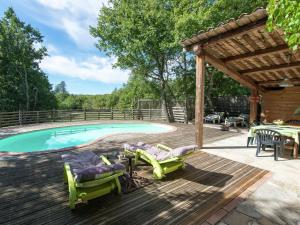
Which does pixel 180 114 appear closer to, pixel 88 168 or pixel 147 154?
pixel 147 154

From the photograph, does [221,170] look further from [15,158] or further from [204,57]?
[15,158]

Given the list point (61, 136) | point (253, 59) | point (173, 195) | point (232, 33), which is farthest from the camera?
point (61, 136)

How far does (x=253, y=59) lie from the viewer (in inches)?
289

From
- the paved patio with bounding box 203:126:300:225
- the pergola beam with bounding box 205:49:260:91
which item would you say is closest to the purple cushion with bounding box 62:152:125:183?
the paved patio with bounding box 203:126:300:225

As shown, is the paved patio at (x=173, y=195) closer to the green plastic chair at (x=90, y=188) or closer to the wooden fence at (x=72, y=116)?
the green plastic chair at (x=90, y=188)

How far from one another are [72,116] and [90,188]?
1216 cm

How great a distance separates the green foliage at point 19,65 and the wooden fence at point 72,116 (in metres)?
4.99

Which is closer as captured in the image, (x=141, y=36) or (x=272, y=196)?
(x=272, y=196)

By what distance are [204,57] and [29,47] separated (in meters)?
16.4

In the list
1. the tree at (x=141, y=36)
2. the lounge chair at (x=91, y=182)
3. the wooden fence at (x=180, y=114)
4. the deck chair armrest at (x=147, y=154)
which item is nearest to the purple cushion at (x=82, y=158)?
the lounge chair at (x=91, y=182)

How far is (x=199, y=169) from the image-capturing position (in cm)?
464

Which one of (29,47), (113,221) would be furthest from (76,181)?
(29,47)

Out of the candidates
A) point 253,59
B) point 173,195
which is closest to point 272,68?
point 253,59

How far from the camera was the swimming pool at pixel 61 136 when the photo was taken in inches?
330
